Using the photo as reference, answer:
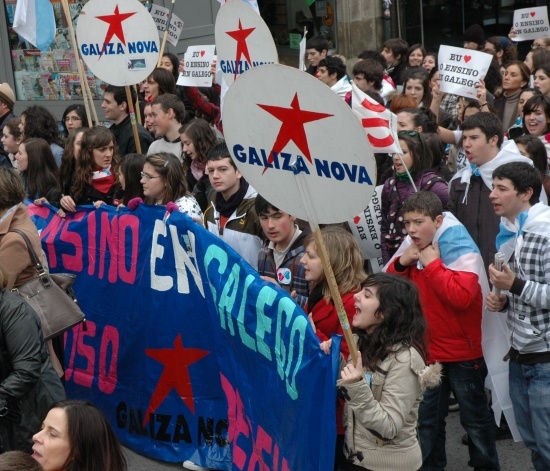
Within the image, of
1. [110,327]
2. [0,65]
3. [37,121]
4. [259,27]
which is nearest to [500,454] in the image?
[110,327]

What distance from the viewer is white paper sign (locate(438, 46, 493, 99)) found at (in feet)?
26.1

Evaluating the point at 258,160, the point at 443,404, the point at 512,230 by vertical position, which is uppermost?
the point at 258,160

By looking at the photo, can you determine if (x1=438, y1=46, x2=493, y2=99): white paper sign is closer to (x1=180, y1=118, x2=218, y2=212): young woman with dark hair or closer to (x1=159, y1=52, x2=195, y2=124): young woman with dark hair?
(x1=180, y1=118, x2=218, y2=212): young woman with dark hair

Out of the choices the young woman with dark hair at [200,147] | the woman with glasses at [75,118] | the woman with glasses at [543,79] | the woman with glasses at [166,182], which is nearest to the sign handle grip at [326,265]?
the woman with glasses at [166,182]

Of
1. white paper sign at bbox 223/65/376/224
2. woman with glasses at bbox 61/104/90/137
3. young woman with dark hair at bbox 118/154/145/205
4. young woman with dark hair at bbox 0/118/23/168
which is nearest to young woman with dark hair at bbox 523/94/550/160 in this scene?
young woman with dark hair at bbox 118/154/145/205

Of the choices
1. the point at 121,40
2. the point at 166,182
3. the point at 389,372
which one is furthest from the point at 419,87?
the point at 389,372

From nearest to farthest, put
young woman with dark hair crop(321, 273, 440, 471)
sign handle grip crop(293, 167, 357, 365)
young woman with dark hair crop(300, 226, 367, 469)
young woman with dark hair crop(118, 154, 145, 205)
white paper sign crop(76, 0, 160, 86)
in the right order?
sign handle grip crop(293, 167, 357, 365) → young woman with dark hair crop(321, 273, 440, 471) → young woman with dark hair crop(300, 226, 367, 469) → young woman with dark hair crop(118, 154, 145, 205) → white paper sign crop(76, 0, 160, 86)

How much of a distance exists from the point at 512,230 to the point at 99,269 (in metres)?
2.57

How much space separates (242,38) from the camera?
682cm

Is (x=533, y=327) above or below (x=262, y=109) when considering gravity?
below

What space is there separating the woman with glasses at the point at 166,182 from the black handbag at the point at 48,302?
3.31 ft

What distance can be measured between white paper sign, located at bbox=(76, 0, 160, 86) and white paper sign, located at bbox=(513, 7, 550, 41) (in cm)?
489

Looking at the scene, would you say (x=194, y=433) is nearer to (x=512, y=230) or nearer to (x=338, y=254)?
(x=338, y=254)

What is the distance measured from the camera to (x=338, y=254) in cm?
448
